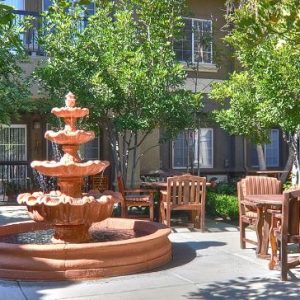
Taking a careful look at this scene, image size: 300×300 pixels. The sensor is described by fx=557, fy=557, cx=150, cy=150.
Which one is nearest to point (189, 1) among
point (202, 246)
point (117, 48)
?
point (117, 48)

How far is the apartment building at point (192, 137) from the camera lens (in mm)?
14969

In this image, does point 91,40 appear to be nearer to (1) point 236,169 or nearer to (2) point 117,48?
(2) point 117,48

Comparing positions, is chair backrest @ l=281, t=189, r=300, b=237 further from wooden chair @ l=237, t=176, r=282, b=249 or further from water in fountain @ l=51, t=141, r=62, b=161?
water in fountain @ l=51, t=141, r=62, b=161

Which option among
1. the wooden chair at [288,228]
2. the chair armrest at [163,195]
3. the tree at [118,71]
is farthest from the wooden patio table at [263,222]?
the tree at [118,71]

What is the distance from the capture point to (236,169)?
1834 cm

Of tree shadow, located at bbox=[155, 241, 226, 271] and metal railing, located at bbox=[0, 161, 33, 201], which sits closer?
tree shadow, located at bbox=[155, 241, 226, 271]

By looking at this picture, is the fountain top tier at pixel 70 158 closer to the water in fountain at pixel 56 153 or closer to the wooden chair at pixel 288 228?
the wooden chair at pixel 288 228

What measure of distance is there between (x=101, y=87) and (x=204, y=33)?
4.25m

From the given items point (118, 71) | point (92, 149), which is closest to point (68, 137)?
point (118, 71)

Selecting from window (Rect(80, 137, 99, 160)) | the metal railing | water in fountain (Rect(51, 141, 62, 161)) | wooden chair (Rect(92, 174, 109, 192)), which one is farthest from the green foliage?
the metal railing

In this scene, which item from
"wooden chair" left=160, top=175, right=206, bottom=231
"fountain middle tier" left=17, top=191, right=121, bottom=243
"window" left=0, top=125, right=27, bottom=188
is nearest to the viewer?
"fountain middle tier" left=17, top=191, right=121, bottom=243

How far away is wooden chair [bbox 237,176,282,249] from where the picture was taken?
857 cm

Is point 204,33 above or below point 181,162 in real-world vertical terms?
above

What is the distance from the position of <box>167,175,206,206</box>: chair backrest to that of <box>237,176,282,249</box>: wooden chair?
1.69 meters
